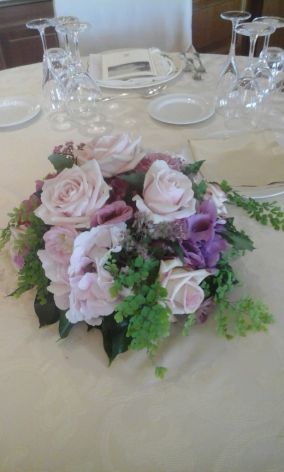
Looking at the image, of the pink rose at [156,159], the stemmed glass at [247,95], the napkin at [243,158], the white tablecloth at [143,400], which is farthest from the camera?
the stemmed glass at [247,95]

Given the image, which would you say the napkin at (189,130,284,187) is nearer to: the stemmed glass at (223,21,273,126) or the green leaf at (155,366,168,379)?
the stemmed glass at (223,21,273,126)

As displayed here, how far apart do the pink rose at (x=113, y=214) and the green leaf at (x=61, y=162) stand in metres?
0.13

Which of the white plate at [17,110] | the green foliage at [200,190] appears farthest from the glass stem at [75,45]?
the green foliage at [200,190]

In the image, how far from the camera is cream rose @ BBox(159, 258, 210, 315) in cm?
40

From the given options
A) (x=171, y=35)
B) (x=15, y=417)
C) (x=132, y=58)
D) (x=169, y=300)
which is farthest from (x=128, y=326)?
(x=171, y=35)

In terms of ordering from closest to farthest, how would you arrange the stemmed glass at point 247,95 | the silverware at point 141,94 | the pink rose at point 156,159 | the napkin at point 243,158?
the pink rose at point 156,159 < the napkin at point 243,158 < the stemmed glass at point 247,95 < the silverware at point 141,94

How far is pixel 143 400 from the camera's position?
407 mm

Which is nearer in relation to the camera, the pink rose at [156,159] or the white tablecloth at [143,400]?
the white tablecloth at [143,400]

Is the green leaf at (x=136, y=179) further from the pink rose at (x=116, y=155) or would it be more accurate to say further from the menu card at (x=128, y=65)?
the menu card at (x=128, y=65)

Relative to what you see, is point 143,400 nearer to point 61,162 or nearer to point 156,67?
point 61,162

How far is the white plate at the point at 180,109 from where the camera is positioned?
870 millimetres

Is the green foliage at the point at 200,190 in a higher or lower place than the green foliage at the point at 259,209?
higher

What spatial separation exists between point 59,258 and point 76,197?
75mm

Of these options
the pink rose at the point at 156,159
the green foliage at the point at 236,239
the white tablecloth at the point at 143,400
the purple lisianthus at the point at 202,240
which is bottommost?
the white tablecloth at the point at 143,400
